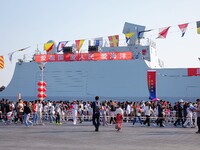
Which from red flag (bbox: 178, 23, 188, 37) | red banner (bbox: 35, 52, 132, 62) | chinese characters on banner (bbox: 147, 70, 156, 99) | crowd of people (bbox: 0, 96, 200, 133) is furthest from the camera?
red banner (bbox: 35, 52, 132, 62)

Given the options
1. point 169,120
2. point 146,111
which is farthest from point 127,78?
point 146,111

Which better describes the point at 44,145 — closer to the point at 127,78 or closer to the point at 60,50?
the point at 127,78

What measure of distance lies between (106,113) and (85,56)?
63.6 ft

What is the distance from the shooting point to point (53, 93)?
3766 cm

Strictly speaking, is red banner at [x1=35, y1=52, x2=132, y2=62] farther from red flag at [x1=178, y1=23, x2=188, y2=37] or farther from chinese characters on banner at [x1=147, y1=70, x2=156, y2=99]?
red flag at [x1=178, y1=23, x2=188, y2=37]

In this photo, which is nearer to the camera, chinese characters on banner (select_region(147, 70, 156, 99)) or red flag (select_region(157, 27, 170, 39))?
red flag (select_region(157, 27, 170, 39))

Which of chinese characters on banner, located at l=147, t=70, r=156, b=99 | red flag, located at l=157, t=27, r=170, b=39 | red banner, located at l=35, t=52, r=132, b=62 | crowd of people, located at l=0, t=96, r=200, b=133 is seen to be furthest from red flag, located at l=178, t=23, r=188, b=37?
red banner, located at l=35, t=52, r=132, b=62

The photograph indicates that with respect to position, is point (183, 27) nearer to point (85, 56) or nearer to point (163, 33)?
point (163, 33)

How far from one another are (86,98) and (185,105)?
18.0 metres

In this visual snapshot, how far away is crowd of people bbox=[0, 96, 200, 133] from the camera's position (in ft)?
56.7

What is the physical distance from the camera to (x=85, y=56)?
38.5m

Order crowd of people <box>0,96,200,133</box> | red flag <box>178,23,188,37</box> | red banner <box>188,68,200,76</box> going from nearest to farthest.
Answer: crowd of people <box>0,96,200,133</box> → red flag <box>178,23,188,37</box> → red banner <box>188,68,200,76</box>

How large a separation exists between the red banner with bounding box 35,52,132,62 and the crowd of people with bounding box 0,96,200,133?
1434 cm

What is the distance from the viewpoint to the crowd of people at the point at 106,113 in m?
17.3
